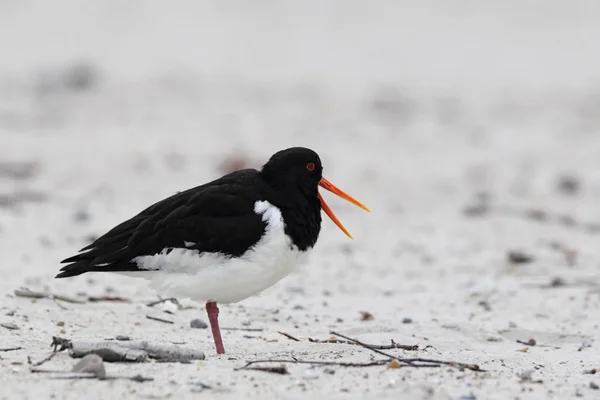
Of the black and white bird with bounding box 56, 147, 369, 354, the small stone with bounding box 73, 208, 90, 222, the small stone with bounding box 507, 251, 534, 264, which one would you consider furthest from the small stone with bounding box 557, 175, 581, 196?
the black and white bird with bounding box 56, 147, 369, 354

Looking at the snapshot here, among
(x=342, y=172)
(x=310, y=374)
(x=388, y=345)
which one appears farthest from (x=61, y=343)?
(x=342, y=172)

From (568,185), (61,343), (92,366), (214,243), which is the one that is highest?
(568,185)

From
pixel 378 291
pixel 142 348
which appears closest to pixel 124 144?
pixel 378 291

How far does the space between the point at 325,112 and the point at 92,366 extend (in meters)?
11.2

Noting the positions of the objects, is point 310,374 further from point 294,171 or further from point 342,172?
point 342,172

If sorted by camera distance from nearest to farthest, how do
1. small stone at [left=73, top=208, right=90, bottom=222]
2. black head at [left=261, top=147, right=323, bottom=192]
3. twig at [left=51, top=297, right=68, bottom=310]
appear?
black head at [left=261, top=147, right=323, bottom=192]
twig at [left=51, top=297, right=68, bottom=310]
small stone at [left=73, top=208, right=90, bottom=222]

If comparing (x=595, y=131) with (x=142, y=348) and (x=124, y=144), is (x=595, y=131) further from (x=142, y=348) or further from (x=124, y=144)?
(x=142, y=348)

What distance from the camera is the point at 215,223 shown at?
17.1 feet

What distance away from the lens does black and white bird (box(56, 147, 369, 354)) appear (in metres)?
5.14

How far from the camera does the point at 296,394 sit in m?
4.26

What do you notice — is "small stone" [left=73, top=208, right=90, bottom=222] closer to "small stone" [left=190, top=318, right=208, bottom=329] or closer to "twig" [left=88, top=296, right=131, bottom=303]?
"twig" [left=88, top=296, right=131, bottom=303]

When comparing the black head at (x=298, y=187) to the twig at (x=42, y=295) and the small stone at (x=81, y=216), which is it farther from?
the small stone at (x=81, y=216)

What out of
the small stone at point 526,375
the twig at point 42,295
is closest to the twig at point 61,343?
the twig at point 42,295

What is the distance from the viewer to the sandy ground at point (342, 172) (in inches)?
206
